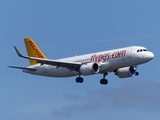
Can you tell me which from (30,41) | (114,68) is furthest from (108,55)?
(30,41)

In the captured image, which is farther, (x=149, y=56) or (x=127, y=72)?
(x=127, y=72)

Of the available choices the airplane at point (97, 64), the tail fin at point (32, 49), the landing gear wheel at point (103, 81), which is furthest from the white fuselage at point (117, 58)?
the tail fin at point (32, 49)

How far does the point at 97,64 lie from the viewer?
101625 mm

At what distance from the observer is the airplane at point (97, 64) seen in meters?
99.1

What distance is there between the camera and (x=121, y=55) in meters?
99.6

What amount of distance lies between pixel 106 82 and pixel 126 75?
404 cm

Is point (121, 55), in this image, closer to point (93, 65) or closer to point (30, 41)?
point (93, 65)

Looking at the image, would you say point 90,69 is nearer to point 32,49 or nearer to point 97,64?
point 97,64

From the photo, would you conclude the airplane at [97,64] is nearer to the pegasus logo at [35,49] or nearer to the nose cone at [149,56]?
the nose cone at [149,56]

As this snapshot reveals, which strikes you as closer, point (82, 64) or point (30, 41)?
point (82, 64)

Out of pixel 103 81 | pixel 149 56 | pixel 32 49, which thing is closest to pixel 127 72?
pixel 103 81

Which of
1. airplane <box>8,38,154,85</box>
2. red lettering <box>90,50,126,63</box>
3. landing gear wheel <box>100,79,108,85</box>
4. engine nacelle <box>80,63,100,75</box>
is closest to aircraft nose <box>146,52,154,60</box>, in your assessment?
airplane <box>8,38,154,85</box>

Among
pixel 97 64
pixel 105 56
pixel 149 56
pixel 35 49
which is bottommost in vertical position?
pixel 97 64

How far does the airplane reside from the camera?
99125mm
